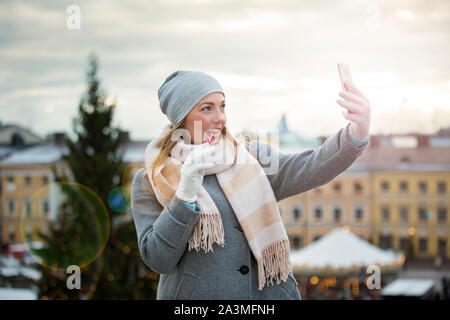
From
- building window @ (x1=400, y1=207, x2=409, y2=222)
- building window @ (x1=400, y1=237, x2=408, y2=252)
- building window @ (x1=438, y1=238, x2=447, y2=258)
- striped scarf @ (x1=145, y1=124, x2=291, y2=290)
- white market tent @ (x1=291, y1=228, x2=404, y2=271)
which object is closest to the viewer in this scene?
striped scarf @ (x1=145, y1=124, x2=291, y2=290)

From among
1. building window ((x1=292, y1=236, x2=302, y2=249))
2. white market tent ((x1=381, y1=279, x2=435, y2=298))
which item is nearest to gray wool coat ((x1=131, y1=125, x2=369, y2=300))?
white market tent ((x1=381, y1=279, x2=435, y2=298))

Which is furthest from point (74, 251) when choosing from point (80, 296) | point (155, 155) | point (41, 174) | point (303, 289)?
point (41, 174)

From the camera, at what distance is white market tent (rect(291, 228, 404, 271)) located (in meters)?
13.3

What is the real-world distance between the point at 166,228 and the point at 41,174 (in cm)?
3771

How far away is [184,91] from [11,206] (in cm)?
3985

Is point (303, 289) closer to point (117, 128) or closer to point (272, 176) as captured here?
point (117, 128)

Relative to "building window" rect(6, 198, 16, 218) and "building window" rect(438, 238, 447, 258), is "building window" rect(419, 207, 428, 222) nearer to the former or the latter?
"building window" rect(438, 238, 447, 258)

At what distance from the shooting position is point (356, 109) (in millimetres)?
1691

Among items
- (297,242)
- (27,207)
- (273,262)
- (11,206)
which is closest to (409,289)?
(273,262)

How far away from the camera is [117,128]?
13.8 meters

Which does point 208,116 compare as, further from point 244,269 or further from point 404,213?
point 404,213

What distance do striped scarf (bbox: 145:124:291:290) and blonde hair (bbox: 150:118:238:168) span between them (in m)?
0.02

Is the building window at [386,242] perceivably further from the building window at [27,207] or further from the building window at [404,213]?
the building window at [27,207]

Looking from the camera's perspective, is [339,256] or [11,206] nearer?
[339,256]
